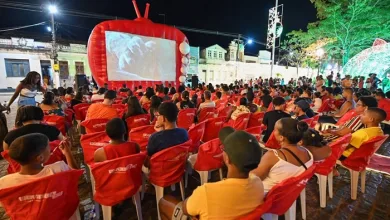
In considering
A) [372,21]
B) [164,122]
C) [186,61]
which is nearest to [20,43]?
[186,61]

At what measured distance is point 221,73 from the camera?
28203 mm

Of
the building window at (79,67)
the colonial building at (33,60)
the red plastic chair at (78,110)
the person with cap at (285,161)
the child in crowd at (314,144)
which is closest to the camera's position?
the person with cap at (285,161)

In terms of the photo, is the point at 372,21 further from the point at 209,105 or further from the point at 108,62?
the point at 108,62

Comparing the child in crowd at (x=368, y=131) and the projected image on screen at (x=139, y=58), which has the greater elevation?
the projected image on screen at (x=139, y=58)

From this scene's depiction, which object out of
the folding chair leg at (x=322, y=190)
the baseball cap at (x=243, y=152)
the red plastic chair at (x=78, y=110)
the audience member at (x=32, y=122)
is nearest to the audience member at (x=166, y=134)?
the audience member at (x=32, y=122)

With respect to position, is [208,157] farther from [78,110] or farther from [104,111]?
[78,110]

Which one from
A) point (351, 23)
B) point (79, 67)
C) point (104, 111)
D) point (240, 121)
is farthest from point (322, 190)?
point (79, 67)

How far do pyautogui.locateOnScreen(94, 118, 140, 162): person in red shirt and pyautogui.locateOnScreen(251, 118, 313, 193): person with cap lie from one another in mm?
1304

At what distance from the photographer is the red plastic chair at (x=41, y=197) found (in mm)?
1383

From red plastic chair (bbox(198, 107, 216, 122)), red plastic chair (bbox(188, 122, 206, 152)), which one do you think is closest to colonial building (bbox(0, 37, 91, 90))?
red plastic chair (bbox(198, 107, 216, 122))

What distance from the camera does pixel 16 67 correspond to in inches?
779

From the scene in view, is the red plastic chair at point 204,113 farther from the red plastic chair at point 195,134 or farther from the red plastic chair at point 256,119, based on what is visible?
the red plastic chair at point 195,134

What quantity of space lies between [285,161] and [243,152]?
0.67 metres

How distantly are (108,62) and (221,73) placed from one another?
19.7m
